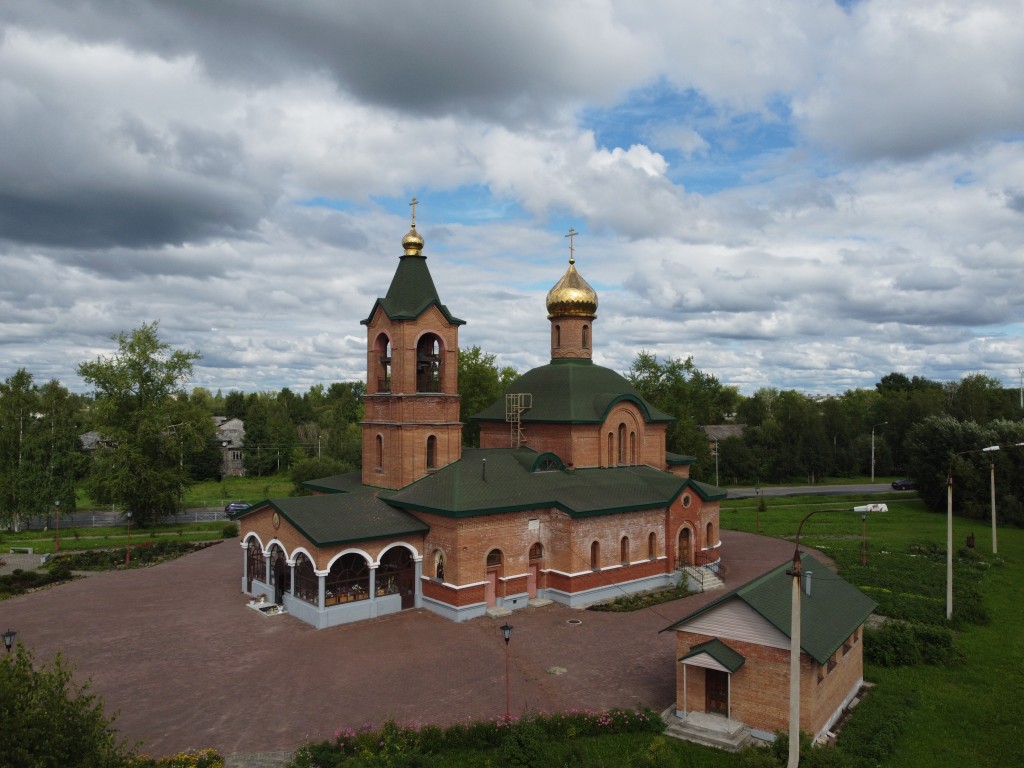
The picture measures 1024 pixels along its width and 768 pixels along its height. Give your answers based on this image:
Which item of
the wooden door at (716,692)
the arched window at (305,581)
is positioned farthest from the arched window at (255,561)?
the wooden door at (716,692)

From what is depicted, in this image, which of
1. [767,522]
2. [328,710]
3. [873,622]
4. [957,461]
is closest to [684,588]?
[873,622]

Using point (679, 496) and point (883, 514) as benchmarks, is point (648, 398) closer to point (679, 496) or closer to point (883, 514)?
point (883, 514)

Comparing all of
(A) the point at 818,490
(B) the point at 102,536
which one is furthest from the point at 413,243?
(A) the point at 818,490

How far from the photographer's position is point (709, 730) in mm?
13328

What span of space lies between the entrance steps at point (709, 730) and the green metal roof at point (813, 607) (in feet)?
5.78

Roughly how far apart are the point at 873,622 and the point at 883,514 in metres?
26.2

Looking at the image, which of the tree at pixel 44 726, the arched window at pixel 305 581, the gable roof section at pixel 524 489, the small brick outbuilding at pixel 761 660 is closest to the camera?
the tree at pixel 44 726

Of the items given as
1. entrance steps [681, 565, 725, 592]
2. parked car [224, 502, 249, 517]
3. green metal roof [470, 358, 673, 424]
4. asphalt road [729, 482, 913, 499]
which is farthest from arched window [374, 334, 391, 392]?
asphalt road [729, 482, 913, 499]

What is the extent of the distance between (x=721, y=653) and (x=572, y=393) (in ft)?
51.0

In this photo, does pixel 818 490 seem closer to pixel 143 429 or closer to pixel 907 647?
pixel 907 647

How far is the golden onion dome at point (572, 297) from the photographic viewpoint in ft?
100

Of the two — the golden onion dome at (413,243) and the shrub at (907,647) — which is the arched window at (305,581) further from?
the shrub at (907,647)

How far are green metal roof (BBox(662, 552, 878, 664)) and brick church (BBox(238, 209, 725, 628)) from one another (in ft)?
27.6

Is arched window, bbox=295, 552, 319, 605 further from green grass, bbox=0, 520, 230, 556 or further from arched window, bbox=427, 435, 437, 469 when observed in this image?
green grass, bbox=0, 520, 230, 556
